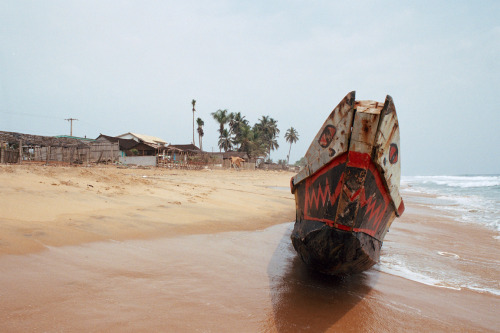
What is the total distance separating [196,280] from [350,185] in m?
1.65

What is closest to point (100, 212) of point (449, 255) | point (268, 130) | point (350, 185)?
point (350, 185)

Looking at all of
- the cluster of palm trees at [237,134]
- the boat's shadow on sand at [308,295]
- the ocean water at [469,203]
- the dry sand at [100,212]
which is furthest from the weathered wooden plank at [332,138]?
the cluster of palm trees at [237,134]

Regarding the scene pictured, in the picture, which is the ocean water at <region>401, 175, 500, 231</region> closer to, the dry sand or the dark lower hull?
the dry sand

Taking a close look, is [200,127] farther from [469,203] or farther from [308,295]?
[308,295]

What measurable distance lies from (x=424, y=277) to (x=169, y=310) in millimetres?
2927

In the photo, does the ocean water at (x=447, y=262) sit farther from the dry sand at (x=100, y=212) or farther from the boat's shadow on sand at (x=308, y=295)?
the dry sand at (x=100, y=212)

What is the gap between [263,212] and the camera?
682 cm

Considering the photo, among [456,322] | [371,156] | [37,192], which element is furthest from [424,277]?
[37,192]

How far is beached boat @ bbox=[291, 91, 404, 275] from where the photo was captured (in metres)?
2.36

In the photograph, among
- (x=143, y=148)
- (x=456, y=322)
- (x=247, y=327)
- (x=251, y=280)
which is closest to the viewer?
(x=247, y=327)

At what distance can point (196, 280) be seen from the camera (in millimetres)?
2576

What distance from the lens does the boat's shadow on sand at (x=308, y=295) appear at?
2088 mm

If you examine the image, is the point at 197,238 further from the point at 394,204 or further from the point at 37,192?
the point at 37,192

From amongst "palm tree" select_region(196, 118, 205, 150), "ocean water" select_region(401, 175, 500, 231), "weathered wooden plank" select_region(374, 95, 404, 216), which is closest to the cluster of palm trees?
"palm tree" select_region(196, 118, 205, 150)
